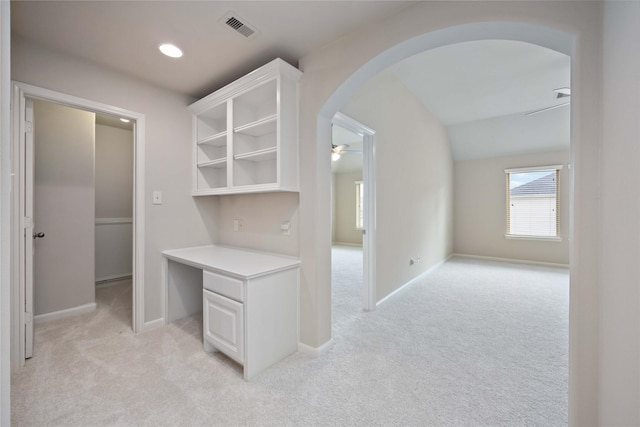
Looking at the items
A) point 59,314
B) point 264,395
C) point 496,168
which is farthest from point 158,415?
point 496,168

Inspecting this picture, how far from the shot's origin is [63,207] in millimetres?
2826

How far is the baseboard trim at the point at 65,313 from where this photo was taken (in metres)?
2.61

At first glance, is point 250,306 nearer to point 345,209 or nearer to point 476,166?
point 476,166

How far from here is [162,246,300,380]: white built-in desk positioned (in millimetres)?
1751

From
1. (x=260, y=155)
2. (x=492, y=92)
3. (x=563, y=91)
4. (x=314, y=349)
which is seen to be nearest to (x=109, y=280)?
(x=260, y=155)

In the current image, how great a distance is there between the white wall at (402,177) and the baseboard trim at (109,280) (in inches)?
160

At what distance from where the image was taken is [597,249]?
1.13 m

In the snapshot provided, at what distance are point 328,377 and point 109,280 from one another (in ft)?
13.4

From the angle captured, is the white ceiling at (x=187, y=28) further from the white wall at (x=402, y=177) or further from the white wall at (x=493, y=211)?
the white wall at (x=493, y=211)

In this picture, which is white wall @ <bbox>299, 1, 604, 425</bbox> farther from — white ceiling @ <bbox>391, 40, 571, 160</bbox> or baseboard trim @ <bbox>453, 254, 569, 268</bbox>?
baseboard trim @ <bbox>453, 254, 569, 268</bbox>

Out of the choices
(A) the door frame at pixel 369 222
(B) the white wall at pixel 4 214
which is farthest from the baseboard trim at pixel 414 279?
(B) the white wall at pixel 4 214

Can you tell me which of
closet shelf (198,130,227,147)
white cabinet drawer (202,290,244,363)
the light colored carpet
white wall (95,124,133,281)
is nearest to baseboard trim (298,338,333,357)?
the light colored carpet

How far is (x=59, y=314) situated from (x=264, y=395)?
106 inches

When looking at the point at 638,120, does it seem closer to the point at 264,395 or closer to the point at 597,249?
the point at 597,249
